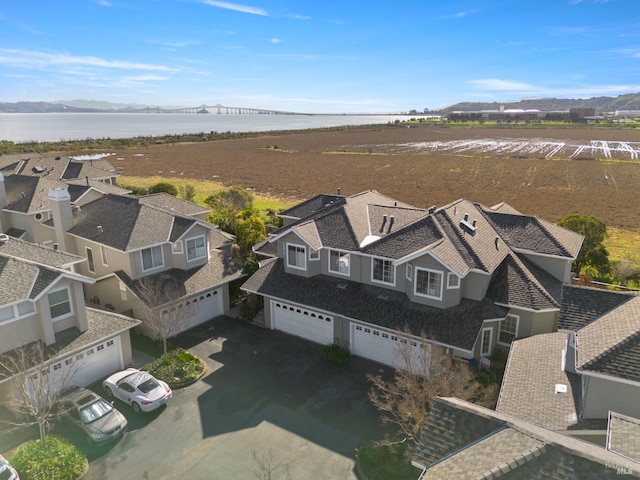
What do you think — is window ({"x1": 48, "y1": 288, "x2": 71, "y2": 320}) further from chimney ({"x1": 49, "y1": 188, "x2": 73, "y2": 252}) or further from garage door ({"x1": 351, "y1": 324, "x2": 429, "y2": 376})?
garage door ({"x1": 351, "y1": 324, "x2": 429, "y2": 376})

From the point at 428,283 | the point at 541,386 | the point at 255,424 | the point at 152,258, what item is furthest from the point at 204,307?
the point at 541,386

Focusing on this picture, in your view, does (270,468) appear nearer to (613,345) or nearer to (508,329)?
(613,345)

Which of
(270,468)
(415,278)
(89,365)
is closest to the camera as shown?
(270,468)

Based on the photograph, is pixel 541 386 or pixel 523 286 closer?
pixel 541 386

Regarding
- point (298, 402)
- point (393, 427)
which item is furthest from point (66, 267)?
point (393, 427)

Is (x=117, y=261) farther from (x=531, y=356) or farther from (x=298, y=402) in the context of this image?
(x=531, y=356)

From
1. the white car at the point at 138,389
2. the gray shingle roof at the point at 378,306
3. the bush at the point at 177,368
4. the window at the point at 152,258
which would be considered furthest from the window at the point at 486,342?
the window at the point at 152,258

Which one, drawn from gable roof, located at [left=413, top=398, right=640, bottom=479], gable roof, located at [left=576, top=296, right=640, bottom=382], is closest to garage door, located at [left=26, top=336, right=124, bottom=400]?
gable roof, located at [left=413, top=398, right=640, bottom=479]
